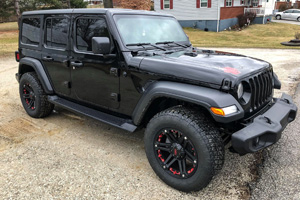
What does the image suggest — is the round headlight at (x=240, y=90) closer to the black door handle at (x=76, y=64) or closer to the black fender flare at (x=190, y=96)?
the black fender flare at (x=190, y=96)

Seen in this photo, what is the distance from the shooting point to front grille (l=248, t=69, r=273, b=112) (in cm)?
272

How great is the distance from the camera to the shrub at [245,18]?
2691 cm

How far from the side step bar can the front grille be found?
1386 millimetres

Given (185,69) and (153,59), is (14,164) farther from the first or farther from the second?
(185,69)

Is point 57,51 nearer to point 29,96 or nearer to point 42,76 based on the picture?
point 42,76

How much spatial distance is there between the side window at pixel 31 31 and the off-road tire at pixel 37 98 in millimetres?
589

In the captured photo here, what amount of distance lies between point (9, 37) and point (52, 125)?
1949cm

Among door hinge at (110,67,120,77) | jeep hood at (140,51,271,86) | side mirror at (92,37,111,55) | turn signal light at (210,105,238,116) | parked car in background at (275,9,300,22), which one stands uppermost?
parked car in background at (275,9,300,22)

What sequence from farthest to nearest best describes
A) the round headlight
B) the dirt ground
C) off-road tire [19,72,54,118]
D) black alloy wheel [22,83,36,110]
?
black alloy wheel [22,83,36,110], off-road tire [19,72,54,118], the dirt ground, the round headlight

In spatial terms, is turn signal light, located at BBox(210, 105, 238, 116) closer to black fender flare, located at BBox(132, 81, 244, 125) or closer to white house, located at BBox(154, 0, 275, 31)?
black fender flare, located at BBox(132, 81, 244, 125)

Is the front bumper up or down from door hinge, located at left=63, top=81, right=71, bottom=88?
down

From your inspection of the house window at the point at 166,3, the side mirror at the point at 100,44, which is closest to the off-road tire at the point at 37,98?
the side mirror at the point at 100,44

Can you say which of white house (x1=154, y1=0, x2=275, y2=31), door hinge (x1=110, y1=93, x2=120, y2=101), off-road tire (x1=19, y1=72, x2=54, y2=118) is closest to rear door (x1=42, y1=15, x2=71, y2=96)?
off-road tire (x1=19, y1=72, x2=54, y2=118)

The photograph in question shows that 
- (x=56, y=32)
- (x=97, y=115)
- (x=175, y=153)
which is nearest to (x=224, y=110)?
(x=175, y=153)
